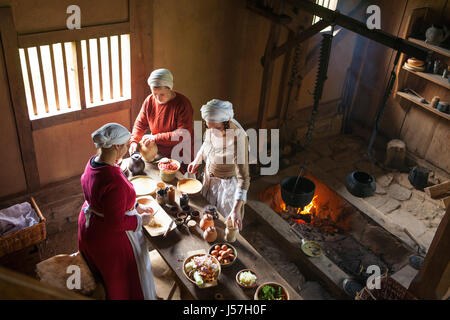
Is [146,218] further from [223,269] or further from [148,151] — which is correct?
[148,151]

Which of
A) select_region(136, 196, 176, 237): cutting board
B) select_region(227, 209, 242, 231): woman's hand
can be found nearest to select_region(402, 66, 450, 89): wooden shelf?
select_region(227, 209, 242, 231): woman's hand

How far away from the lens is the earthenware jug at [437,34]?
6074 millimetres

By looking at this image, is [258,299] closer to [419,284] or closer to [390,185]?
[419,284]

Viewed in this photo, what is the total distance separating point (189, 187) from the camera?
13.6ft

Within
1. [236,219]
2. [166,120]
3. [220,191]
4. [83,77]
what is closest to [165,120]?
[166,120]

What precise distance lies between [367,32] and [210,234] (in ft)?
8.77

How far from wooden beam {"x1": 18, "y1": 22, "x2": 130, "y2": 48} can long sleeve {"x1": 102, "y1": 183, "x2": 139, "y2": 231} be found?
233 cm

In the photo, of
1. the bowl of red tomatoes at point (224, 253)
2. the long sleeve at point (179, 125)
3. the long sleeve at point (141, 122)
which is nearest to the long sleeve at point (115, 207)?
the bowl of red tomatoes at point (224, 253)

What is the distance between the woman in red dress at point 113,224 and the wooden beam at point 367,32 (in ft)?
8.89

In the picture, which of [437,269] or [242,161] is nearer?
[437,269]

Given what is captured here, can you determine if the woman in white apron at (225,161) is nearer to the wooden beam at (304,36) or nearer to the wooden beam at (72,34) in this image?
the wooden beam at (72,34)

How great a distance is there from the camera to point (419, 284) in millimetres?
3137

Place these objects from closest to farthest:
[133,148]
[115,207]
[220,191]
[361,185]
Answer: [115,207] < [361,185] < [220,191] < [133,148]

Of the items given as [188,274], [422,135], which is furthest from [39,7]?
[422,135]
